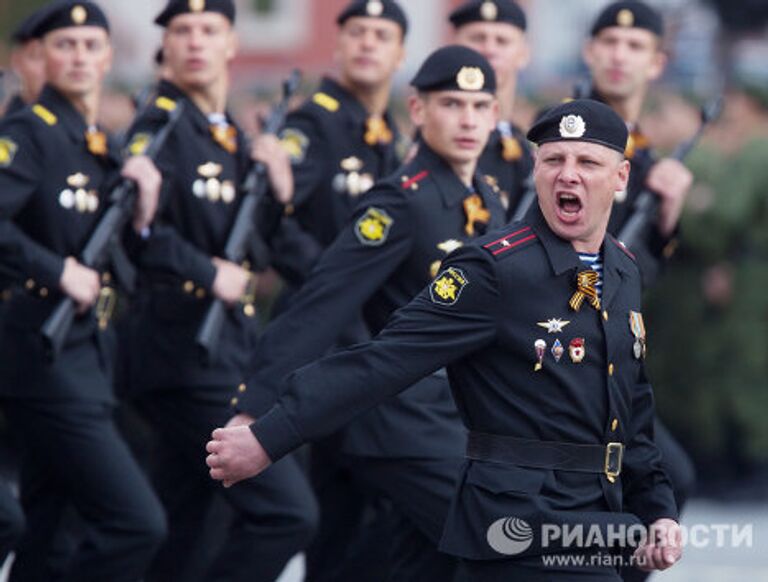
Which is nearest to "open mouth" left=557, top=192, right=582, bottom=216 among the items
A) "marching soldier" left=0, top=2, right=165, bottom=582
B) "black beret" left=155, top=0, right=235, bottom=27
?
"marching soldier" left=0, top=2, right=165, bottom=582

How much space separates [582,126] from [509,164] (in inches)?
116

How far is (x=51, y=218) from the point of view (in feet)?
27.1

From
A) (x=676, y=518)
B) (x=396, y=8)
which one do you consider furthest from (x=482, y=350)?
(x=396, y=8)

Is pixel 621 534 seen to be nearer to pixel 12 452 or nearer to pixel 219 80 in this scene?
pixel 219 80

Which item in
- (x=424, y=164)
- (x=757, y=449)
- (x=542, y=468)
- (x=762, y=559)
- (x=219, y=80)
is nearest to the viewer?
(x=542, y=468)

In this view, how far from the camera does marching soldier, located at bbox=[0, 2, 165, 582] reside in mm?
8016

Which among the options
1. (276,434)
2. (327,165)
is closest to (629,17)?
(327,165)

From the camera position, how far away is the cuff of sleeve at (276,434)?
229 inches

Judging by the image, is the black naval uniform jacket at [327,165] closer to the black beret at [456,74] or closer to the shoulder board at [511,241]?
the black beret at [456,74]

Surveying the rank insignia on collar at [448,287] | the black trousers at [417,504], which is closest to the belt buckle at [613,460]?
the rank insignia on collar at [448,287]

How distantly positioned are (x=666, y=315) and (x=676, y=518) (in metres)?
A: 6.05

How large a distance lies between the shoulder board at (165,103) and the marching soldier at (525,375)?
2956 mm

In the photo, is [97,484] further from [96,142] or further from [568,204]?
[568,204]

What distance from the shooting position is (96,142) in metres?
8.43
